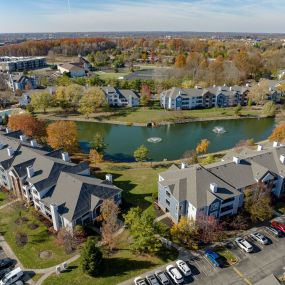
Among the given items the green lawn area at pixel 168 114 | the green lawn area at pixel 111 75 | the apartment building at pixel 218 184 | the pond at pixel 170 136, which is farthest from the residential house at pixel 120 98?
the apartment building at pixel 218 184

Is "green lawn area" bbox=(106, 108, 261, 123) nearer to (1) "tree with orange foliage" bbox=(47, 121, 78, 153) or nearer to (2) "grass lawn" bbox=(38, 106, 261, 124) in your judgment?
(2) "grass lawn" bbox=(38, 106, 261, 124)

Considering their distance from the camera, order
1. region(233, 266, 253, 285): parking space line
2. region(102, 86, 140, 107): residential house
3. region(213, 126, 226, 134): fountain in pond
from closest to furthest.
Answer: region(233, 266, 253, 285): parking space line, region(213, 126, 226, 134): fountain in pond, region(102, 86, 140, 107): residential house

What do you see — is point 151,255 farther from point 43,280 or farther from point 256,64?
point 256,64

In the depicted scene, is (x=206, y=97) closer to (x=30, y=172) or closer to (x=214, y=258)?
(x=30, y=172)

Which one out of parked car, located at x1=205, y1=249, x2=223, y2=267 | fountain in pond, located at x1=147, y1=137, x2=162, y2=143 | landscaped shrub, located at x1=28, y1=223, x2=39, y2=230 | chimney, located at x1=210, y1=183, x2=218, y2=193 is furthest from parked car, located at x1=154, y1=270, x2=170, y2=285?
fountain in pond, located at x1=147, y1=137, x2=162, y2=143

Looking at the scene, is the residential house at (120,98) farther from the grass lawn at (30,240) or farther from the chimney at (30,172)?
the grass lawn at (30,240)

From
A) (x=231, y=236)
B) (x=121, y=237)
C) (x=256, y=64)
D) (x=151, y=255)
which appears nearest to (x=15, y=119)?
(x=121, y=237)
